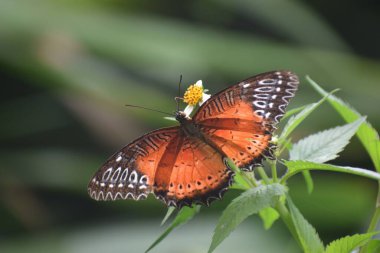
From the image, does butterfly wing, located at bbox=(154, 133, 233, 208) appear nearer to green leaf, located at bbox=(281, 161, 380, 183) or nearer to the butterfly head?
the butterfly head

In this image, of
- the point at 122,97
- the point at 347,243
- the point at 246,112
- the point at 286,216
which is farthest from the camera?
the point at 122,97

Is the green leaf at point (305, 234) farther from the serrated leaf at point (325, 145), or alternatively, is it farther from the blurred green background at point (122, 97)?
the blurred green background at point (122, 97)

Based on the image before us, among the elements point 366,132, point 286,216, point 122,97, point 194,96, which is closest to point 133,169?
point 194,96

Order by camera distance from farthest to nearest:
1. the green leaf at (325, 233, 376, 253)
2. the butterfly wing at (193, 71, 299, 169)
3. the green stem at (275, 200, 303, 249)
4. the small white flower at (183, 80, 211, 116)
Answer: the small white flower at (183, 80, 211, 116) → the butterfly wing at (193, 71, 299, 169) → the green stem at (275, 200, 303, 249) → the green leaf at (325, 233, 376, 253)

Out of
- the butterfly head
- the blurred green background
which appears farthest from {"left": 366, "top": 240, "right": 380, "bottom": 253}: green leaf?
the blurred green background

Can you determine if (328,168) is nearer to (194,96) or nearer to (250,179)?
(250,179)

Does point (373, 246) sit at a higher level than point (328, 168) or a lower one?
lower

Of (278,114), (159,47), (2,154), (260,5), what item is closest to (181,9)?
(260,5)
